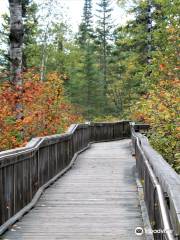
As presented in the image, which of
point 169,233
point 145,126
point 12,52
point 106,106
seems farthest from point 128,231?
point 106,106

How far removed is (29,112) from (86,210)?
7.57 meters

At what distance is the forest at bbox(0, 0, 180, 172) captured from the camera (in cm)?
1309

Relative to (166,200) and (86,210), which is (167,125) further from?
(166,200)

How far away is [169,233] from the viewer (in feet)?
11.6

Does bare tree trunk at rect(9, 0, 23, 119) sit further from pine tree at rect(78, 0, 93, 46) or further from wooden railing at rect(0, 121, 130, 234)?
pine tree at rect(78, 0, 93, 46)

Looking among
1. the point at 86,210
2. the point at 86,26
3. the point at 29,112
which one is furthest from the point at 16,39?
the point at 86,26

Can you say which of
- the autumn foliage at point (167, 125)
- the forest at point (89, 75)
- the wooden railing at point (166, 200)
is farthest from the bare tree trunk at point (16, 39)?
the wooden railing at point (166, 200)

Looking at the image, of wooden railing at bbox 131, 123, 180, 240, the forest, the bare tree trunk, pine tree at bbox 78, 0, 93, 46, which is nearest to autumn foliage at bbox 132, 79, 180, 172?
the forest

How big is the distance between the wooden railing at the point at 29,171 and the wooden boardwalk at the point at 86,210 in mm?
179

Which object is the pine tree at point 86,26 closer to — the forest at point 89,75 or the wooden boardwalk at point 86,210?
the forest at point 89,75

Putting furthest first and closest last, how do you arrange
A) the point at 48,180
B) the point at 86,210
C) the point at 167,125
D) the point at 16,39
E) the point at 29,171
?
the point at 16,39 < the point at 167,125 < the point at 48,180 < the point at 29,171 < the point at 86,210

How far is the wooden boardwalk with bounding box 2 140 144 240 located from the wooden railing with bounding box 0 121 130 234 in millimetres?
179

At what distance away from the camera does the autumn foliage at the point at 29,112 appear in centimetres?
1216

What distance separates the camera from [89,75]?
5519 centimetres
